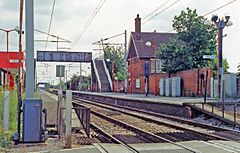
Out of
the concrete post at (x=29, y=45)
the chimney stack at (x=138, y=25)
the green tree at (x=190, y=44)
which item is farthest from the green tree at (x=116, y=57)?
the concrete post at (x=29, y=45)

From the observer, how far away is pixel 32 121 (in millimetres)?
13180

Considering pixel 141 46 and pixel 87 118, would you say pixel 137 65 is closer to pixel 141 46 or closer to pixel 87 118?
pixel 141 46

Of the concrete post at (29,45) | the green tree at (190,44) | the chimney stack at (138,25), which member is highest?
the chimney stack at (138,25)

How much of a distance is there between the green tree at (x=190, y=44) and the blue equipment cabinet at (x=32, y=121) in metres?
41.6

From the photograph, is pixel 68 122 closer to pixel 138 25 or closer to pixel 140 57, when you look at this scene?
pixel 140 57

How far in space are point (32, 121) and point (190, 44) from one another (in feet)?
140

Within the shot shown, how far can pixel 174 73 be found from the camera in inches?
2180

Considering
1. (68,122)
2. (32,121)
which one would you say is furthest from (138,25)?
(68,122)

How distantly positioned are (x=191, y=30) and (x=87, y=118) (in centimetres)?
3992

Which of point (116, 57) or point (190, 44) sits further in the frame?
point (116, 57)

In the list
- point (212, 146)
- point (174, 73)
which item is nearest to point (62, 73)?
point (212, 146)

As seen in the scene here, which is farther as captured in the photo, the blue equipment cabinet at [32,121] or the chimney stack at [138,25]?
the chimney stack at [138,25]

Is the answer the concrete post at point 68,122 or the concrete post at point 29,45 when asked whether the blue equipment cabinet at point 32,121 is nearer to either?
the concrete post at point 29,45

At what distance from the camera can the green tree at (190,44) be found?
2116 inches
